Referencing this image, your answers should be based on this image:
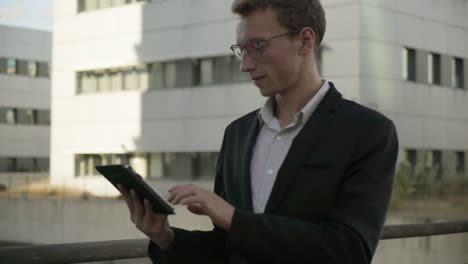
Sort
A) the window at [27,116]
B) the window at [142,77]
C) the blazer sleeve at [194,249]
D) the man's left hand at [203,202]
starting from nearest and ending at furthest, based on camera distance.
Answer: the man's left hand at [203,202] → the blazer sleeve at [194,249] → the window at [142,77] → the window at [27,116]

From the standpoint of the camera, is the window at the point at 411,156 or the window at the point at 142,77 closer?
the window at the point at 411,156

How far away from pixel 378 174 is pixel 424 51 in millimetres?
32124

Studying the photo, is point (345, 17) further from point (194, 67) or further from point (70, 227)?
point (70, 227)

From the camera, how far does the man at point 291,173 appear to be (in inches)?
97.5

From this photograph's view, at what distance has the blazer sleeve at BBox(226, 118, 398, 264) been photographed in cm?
247

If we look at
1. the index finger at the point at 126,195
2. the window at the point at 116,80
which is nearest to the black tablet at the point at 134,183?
the index finger at the point at 126,195

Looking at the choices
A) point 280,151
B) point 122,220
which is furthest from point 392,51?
point 280,151

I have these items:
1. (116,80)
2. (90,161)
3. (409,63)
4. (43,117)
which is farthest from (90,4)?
(43,117)

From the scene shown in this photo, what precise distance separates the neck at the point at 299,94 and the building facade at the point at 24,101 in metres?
57.3

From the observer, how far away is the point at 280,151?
A: 106 inches

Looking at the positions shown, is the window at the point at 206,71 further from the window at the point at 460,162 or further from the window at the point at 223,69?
the window at the point at 460,162

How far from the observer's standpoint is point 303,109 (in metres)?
2.68

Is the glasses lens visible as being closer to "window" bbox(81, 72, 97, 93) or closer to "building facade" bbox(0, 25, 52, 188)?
"window" bbox(81, 72, 97, 93)

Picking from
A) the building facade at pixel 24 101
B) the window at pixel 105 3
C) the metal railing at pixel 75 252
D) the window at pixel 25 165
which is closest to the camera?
the metal railing at pixel 75 252
